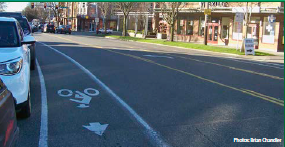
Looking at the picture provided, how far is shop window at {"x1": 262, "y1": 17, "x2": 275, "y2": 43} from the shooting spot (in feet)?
99.5

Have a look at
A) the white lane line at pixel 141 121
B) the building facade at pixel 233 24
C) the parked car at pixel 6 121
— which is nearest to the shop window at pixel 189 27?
the building facade at pixel 233 24

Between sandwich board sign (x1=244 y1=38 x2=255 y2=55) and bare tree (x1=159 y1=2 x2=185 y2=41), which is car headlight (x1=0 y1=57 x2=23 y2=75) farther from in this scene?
bare tree (x1=159 y1=2 x2=185 y2=41)

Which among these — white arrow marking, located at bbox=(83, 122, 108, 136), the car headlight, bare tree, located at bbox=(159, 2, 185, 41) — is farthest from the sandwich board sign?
the car headlight

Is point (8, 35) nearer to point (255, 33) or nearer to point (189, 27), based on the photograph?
point (255, 33)

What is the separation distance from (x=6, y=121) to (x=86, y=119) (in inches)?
120

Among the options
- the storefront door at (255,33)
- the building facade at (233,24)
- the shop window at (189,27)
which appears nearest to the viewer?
the building facade at (233,24)

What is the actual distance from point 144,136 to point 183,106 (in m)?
2.24

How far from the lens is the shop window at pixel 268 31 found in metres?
30.3

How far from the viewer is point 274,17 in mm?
29188

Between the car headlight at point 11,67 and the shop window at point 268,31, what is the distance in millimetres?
28153

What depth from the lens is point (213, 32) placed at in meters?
39.0

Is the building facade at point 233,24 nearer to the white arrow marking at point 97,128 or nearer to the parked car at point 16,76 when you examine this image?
the white arrow marking at point 97,128

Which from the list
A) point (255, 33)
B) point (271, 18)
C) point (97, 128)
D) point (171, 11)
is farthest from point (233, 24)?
point (97, 128)

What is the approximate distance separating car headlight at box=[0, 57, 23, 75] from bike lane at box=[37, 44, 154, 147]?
1107 mm
